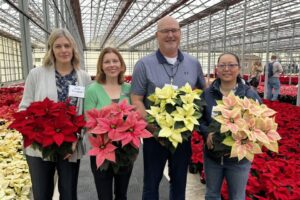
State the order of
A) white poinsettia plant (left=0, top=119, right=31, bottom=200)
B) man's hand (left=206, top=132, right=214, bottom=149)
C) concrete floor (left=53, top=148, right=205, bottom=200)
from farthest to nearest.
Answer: concrete floor (left=53, top=148, right=205, bottom=200) → white poinsettia plant (left=0, top=119, right=31, bottom=200) → man's hand (left=206, top=132, right=214, bottom=149)

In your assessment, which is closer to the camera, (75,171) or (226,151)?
(226,151)

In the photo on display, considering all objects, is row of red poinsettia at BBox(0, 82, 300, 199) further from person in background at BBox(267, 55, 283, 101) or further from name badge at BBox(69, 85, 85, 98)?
person in background at BBox(267, 55, 283, 101)

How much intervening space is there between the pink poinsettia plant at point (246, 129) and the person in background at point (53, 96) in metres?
0.95

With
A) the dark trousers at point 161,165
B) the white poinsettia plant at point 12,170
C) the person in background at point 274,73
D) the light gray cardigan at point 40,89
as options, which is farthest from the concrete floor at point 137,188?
the person in background at point 274,73

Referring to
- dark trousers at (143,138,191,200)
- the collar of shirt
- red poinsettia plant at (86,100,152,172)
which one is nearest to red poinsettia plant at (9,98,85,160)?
red poinsettia plant at (86,100,152,172)

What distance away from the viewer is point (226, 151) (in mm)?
1702

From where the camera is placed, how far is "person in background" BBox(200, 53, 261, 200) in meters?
1.88

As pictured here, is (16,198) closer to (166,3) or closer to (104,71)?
(104,71)

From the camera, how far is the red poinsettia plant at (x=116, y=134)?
148 cm

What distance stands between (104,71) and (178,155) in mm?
803

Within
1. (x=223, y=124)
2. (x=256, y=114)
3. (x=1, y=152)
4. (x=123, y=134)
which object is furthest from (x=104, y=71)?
(x=1, y=152)

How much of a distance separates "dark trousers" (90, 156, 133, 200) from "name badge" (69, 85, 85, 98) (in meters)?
0.44

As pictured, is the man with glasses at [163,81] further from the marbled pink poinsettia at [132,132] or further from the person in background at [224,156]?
the marbled pink poinsettia at [132,132]

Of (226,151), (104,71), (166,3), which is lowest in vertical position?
(226,151)
